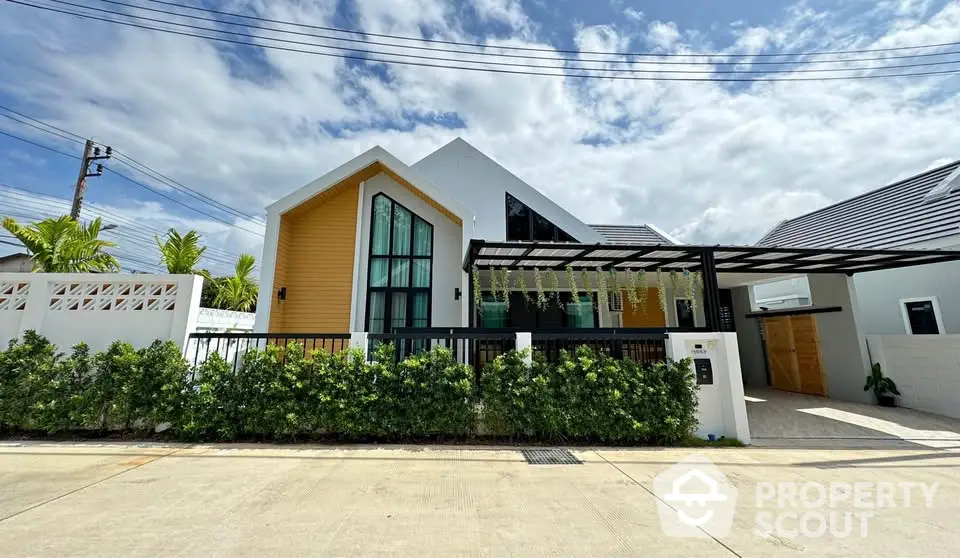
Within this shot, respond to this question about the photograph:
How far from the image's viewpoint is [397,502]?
2.99 m

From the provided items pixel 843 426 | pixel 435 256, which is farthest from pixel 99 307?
pixel 843 426

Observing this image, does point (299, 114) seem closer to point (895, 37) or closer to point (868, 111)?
point (868, 111)

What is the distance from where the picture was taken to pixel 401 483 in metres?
3.41

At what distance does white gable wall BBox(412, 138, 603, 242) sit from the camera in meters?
9.60

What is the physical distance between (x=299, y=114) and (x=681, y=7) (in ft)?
27.3

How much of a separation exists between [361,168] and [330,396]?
5.09 m

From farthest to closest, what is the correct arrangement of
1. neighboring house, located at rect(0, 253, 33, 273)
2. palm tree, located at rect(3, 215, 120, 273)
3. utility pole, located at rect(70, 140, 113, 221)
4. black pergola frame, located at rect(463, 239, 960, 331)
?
1. neighboring house, located at rect(0, 253, 33, 273)
2. utility pole, located at rect(70, 140, 113, 221)
3. palm tree, located at rect(3, 215, 120, 273)
4. black pergola frame, located at rect(463, 239, 960, 331)

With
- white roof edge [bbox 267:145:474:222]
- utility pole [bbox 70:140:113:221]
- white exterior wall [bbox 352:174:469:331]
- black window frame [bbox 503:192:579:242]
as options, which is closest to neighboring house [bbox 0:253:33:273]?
utility pole [bbox 70:140:113:221]

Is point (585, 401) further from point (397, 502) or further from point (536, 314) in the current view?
point (536, 314)

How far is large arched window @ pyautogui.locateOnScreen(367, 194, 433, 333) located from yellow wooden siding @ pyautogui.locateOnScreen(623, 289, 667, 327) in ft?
18.9

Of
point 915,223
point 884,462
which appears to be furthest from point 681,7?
point 884,462

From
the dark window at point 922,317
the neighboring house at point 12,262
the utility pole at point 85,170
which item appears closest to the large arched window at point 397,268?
the utility pole at point 85,170

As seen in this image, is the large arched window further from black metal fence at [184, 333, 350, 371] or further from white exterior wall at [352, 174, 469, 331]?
black metal fence at [184, 333, 350, 371]

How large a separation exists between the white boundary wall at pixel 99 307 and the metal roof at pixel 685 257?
4341 mm
